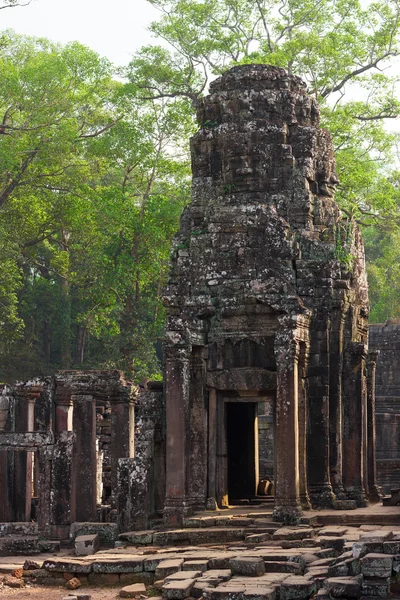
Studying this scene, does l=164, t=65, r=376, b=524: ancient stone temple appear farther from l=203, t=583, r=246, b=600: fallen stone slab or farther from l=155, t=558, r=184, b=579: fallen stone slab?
l=203, t=583, r=246, b=600: fallen stone slab

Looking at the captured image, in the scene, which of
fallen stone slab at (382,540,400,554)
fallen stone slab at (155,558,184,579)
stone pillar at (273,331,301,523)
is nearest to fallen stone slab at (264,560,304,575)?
fallen stone slab at (155,558,184,579)

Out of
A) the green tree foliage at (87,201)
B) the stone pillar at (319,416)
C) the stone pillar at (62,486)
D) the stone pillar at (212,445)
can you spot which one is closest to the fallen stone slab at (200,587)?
the stone pillar at (212,445)

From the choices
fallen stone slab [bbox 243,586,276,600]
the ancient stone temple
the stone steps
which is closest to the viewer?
fallen stone slab [bbox 243,586,276,600]

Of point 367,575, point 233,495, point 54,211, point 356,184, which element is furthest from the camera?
point 54,211

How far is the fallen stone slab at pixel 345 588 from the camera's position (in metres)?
11.2

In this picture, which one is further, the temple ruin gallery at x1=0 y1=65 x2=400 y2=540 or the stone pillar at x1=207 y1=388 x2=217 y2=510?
the stone pillar at x1=207 y1=388 x2=217 y2=510

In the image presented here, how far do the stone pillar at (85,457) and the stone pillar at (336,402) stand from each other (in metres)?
3.84

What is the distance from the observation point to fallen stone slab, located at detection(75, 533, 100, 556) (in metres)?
16.3

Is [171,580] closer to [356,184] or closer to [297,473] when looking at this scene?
[297,473]

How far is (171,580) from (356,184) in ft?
61.5

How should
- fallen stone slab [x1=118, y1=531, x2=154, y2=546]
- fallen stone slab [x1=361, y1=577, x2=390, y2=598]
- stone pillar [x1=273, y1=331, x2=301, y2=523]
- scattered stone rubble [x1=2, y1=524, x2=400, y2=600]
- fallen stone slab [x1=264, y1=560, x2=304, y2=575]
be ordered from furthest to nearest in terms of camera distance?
1. fallen stone slab [x1=118, y1=531, x2=154, y2=546]
2. stone pillar [x1=273, y1=331, x2=301, y2=523]
3. fallen stone slab [x1=264, y1=560, x2=304, y2=575]
4. scattered stone rubble [x1=2, y1=524, x2=400, y2=600]
5. fallen stone slab [x1=361, y1=577, x2=390, y2=598]

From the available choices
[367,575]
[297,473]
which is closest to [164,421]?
[297,473]

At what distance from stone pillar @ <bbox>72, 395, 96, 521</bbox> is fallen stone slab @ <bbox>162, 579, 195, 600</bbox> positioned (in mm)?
5565

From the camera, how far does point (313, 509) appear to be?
55.3 ft
